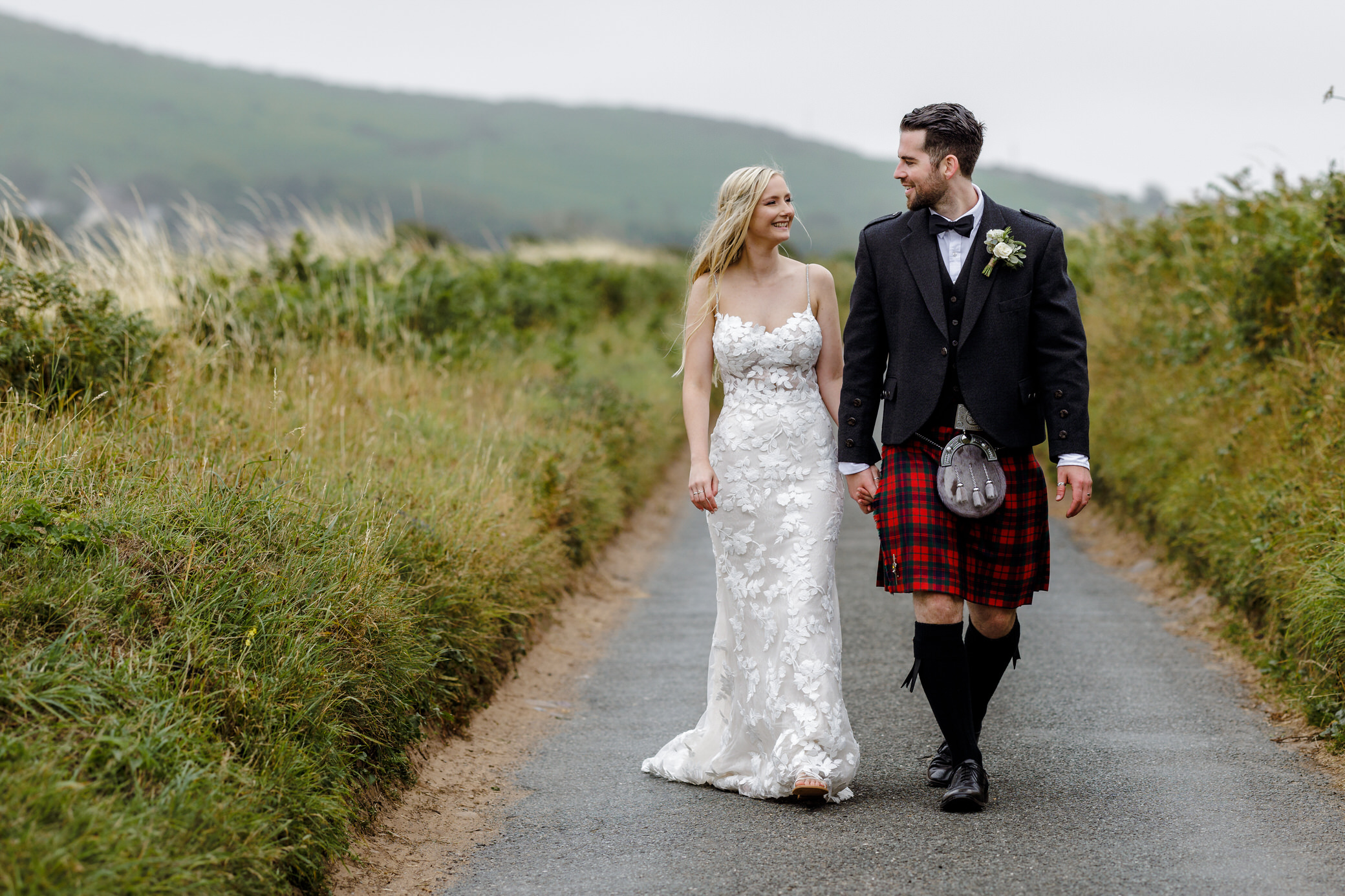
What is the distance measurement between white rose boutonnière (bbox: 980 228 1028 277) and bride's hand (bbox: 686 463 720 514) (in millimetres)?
1267

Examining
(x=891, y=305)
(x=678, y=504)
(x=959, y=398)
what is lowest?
(x=678, y=504)

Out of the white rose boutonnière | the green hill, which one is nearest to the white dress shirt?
the white rose boutonnière

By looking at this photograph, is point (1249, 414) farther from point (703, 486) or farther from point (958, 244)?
point (703, 486)

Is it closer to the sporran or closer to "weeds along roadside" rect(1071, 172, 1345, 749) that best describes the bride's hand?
the sporran

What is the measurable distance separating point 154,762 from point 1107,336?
1248cm

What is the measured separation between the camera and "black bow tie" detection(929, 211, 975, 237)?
4562mm

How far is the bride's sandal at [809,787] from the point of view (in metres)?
4.51

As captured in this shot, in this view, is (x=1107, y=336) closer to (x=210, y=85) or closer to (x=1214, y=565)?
(x=1214, y=565)

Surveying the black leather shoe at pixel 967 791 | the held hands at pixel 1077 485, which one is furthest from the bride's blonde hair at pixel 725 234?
the black leather shoe at pixel 967 791

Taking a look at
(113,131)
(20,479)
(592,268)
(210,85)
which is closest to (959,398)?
(20,479)

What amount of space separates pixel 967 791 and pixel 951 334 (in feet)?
5.19

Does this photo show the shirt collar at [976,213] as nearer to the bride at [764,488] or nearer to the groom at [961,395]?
the groom at [961,395]

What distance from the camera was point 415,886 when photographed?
3.97 m

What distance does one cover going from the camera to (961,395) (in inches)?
177
